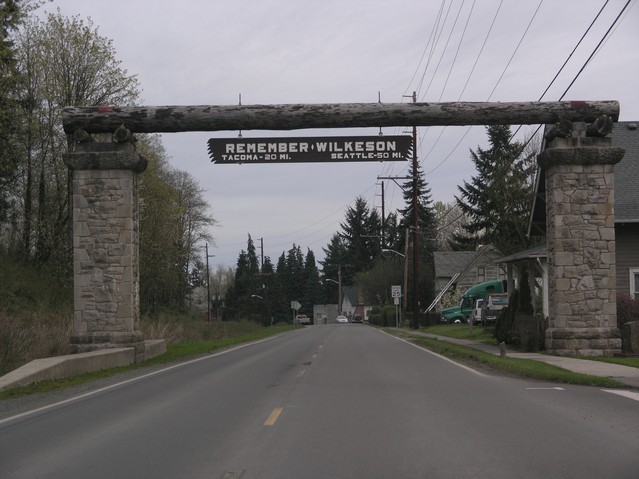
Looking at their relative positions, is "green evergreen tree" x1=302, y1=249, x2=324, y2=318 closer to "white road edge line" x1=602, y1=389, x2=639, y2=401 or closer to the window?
the window

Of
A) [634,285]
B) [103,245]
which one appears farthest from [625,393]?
[634,285]

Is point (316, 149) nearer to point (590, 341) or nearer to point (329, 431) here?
point (590, 341)

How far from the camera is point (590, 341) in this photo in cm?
2050

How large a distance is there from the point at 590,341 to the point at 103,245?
14.3 m

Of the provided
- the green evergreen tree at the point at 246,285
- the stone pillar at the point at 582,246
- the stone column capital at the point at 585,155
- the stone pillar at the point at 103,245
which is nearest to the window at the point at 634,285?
the stone pillar at the point at 582,246

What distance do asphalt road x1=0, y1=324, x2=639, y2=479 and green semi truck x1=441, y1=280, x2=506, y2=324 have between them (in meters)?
39.9

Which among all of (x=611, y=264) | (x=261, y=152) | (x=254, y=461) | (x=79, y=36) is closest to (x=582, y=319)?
(x=611, y=264)

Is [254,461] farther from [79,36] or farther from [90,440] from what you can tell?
[79,36]

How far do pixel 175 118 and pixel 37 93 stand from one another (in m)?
20.3

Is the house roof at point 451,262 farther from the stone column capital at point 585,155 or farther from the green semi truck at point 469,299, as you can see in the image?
the stone column capital at point 585,155

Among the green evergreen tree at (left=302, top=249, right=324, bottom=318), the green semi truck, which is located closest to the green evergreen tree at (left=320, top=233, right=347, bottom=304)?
the green evergreen tree at (left=302, top=249, right=324, bottom=318)

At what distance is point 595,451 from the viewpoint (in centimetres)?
780

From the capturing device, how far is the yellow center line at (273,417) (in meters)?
9.91

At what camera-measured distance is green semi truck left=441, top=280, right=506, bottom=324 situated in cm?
5419
